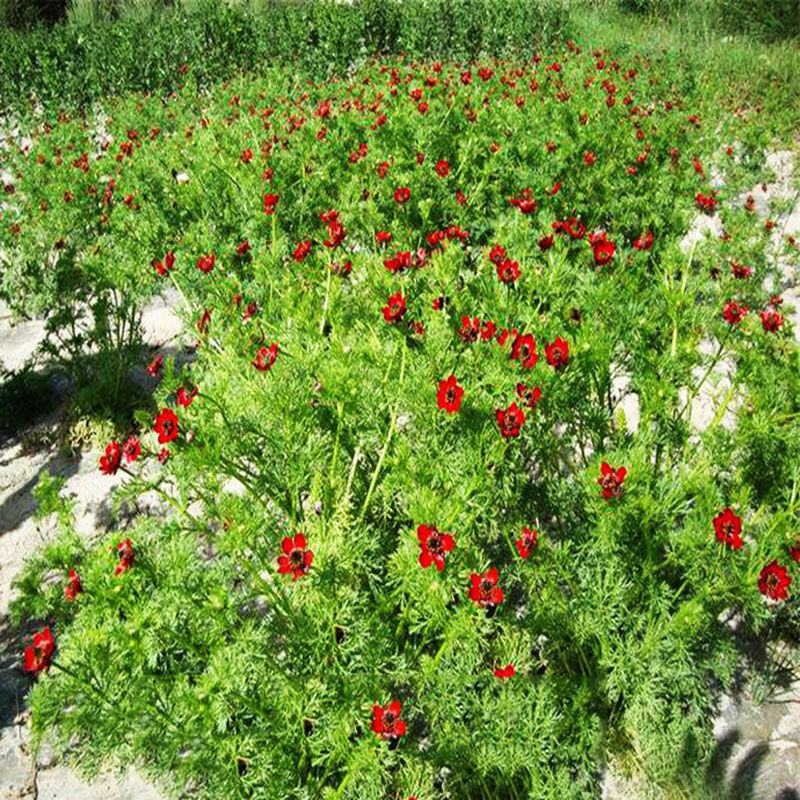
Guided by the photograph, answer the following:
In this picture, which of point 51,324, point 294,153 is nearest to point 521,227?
point 294,153

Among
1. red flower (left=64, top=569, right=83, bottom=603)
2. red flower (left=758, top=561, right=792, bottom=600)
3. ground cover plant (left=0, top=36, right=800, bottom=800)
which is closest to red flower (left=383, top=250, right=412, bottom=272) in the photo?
ground cover plant (left=0, top=36, right=800, bottom=800)

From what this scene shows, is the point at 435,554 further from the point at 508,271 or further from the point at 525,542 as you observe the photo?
the point at 508,271

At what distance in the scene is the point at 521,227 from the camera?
363cm

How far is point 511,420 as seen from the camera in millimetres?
2150

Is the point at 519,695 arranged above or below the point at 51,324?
below

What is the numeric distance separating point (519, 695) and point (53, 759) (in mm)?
2027

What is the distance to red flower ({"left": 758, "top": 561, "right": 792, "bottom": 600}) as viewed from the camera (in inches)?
76.0

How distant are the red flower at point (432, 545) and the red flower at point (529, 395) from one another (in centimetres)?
59

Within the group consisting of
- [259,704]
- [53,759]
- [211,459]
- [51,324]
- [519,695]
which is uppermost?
[211,459]

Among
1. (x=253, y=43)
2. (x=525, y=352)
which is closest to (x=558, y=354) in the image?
(x=525, y=352)

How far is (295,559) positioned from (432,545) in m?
0.41

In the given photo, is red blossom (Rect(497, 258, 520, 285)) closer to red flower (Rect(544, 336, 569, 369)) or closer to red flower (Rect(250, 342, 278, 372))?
red flower (Rect(544, 336, 569, 369))

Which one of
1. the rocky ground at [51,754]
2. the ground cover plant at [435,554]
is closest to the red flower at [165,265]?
the ground cover plant at [435,554]

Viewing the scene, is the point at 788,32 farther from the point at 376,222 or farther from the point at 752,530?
the point at 752,530
